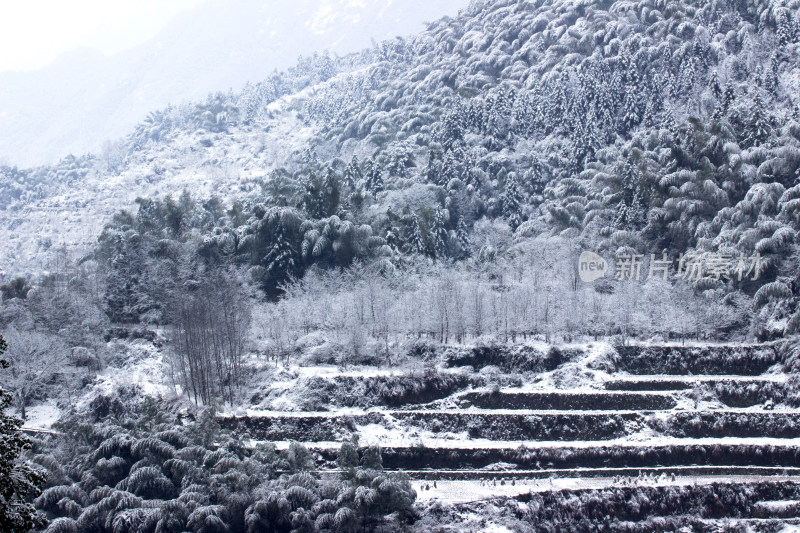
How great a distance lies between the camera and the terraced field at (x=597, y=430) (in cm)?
3256

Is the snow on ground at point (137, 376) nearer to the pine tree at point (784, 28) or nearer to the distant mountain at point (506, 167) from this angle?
the distant mountain at point (506, 167)

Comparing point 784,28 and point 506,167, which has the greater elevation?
point 784,28

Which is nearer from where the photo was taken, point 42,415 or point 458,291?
point 42,415

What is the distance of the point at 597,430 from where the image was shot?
3638 centimetres

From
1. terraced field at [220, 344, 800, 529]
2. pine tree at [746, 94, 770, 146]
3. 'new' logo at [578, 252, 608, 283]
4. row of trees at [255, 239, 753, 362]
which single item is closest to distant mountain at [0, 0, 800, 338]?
pine tree at [746, 94, 770, 146]

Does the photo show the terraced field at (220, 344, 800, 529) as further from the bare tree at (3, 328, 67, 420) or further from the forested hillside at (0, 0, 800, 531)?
the bare tree at (3, 328, 67, 420)

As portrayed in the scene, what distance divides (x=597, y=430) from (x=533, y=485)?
5811 millimetres

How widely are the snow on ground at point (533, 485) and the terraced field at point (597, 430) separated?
0.22 ft

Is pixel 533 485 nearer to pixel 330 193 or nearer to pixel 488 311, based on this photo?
pixel 488 311

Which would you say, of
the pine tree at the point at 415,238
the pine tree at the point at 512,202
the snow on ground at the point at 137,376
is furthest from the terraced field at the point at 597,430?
the pine tree at the point at 512,202

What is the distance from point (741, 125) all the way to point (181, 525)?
5180 cm

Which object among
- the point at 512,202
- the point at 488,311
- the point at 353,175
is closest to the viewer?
the point at 488,311

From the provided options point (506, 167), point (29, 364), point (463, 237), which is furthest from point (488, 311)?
point (29, 364)

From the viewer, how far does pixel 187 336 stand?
40531 millimetres
